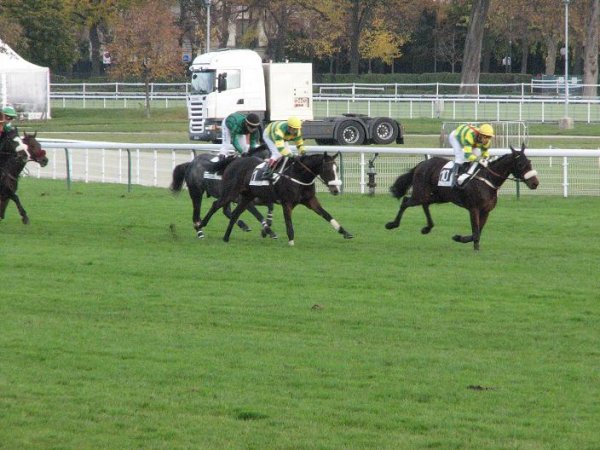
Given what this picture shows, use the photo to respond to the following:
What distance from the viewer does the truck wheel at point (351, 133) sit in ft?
115

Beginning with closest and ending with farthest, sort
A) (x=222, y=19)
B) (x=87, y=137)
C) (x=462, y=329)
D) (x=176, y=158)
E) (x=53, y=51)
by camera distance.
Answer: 1. (x=462, y=329)
2. (x=176, y=158)
3. (x=87, y=137)
4. (x=53, y=51)
5. (x=222, y=19)

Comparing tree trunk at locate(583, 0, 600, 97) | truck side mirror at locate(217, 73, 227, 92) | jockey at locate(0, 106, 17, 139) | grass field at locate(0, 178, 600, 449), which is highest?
tree trunk at locate(583, 0, 600, 97)

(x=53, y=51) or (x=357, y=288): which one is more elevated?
(x=53, y=51)

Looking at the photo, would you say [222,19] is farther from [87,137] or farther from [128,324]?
[128,324]

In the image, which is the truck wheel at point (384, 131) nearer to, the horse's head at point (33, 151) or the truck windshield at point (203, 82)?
the truck windshield at point (203, 82)

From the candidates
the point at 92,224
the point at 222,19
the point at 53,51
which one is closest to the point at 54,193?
the point at 92,224

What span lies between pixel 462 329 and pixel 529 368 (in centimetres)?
138

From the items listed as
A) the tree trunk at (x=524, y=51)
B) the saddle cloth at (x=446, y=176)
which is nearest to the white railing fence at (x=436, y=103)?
A: the tree trunk at (x=524, y=51)

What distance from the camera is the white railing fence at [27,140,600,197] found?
70.0ft

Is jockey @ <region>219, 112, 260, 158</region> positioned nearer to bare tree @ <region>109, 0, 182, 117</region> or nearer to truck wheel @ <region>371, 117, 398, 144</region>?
truck wheel @ <region>371, 117, 398, 144</region>

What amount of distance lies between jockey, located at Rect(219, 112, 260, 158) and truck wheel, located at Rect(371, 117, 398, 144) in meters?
18.9

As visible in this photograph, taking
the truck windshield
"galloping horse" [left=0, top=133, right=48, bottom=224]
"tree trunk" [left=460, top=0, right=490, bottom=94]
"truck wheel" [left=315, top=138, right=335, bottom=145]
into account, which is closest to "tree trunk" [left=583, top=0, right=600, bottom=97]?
"tree trunk" [left=460, top=0, right=490, bottom=94]

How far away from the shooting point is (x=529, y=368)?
837cm

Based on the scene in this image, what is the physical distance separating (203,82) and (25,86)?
1285 cm
